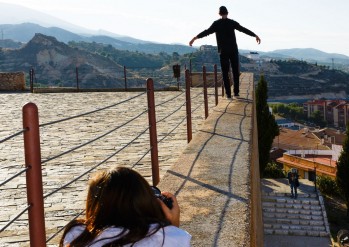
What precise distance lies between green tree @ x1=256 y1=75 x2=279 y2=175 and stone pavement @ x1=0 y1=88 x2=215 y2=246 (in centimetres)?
1204

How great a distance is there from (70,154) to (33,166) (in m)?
4.24

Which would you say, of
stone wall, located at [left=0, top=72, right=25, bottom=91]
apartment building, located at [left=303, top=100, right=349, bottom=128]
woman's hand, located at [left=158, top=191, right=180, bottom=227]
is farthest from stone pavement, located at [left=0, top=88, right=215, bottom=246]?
apartment building, located at [left=303, top=100, right=349, bottom=128]

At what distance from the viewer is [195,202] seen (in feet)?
10.6

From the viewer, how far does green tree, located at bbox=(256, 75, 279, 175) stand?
23.3 meters

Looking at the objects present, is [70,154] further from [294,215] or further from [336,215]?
[336,215]

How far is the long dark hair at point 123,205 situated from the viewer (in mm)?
1644

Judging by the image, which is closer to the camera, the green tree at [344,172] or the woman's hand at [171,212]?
the woman's hand at [171,212]

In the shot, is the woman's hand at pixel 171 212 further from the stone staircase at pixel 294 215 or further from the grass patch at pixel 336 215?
the grass patch at pixel 336 215

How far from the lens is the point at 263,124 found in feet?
77.5

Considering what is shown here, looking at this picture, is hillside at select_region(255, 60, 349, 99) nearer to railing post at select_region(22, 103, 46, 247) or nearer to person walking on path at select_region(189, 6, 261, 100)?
person walking on path at select_region(189, 6, 261, 100)

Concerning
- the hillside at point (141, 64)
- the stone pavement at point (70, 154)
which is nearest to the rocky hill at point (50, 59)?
the hillside at point (141, 64)

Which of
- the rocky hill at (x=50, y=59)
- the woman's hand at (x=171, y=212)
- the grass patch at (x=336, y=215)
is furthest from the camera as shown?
the rocky hill at (x=50, y=59)

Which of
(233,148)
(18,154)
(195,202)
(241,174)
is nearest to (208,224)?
(195,202)

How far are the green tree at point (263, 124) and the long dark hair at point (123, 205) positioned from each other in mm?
21781
